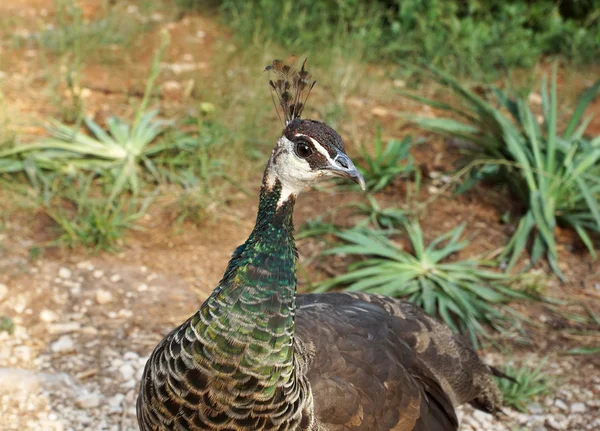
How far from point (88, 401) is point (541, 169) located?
303cm

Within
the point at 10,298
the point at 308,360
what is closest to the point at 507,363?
the point at 308,360

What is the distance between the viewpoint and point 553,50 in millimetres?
6895

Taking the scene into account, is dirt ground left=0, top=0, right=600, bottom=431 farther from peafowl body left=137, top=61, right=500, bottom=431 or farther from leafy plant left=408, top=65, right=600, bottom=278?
peafowl body left=137, top=61, right=500, bottom=431

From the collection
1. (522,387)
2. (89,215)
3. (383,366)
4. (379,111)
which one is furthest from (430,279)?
(379,111)

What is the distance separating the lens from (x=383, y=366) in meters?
2.73

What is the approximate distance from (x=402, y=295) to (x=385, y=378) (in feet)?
4.39

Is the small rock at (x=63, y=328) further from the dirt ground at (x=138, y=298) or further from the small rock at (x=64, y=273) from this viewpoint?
the small rock at (x=64, y=273)

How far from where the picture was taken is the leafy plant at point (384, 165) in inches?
191

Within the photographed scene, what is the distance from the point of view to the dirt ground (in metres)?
3.36

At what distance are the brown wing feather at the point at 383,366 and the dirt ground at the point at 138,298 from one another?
51 centimetres

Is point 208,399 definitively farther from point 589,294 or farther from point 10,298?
point 589,294

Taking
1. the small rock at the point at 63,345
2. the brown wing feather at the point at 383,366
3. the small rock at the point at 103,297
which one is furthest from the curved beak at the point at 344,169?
the small rock at the point at 103,297

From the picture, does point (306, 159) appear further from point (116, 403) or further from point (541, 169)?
point (541, 169)

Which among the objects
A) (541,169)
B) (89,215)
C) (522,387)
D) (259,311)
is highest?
(541,169)
